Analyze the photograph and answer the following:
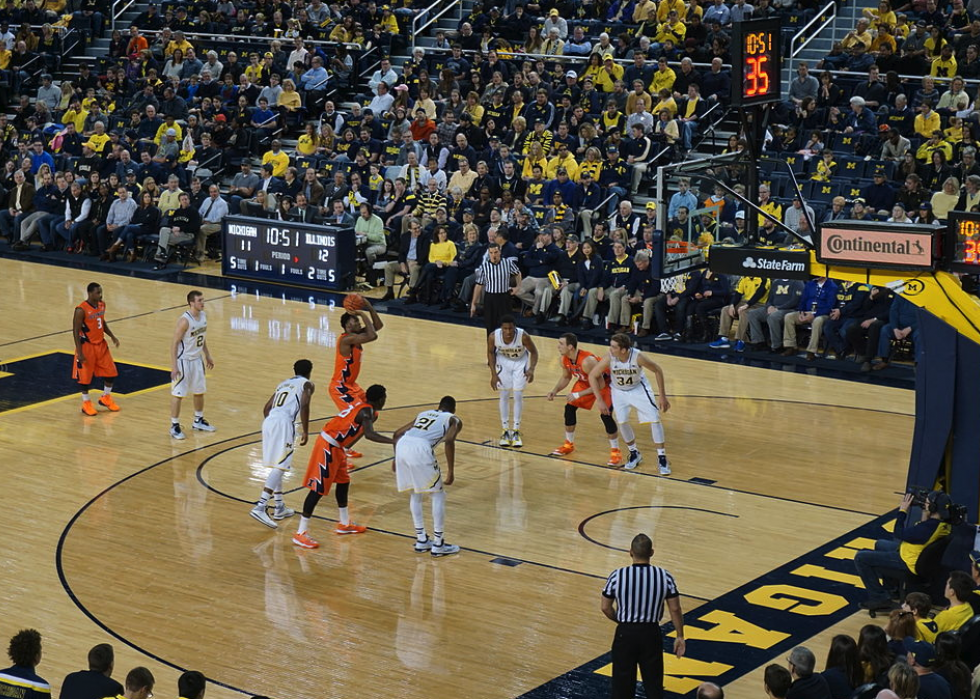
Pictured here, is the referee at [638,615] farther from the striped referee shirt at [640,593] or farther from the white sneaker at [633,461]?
the white sneaker at [633,461]

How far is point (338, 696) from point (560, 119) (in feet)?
61.0

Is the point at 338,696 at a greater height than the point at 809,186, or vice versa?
the point at 809,186

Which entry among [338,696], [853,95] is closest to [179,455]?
[338,696]

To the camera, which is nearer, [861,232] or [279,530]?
[861,232]

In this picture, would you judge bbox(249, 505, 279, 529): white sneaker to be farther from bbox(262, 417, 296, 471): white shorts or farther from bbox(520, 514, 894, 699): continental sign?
bbox(520, 514, 894, 699): continental sign

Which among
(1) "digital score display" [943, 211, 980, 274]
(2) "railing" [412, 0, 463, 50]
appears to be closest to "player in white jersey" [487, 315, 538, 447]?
(1) "digital score display" [943, 211, 980, 274]

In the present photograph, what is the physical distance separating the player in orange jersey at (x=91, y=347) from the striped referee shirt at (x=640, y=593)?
408 inches

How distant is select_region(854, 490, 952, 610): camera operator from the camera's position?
12242 millimetres

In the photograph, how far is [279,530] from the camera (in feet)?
48.8

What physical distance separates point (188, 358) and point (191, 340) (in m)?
0.22

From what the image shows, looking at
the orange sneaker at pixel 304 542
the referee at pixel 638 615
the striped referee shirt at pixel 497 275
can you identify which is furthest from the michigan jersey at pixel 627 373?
the referee at pixel 638 615

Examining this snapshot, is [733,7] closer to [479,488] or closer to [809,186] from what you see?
[809,186]

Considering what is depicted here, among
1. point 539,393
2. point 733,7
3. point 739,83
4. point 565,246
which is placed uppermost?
point 733,7

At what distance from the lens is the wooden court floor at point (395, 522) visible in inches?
472
